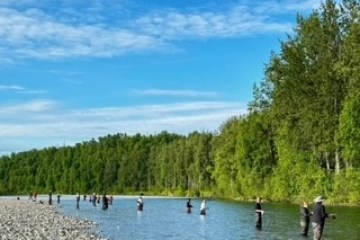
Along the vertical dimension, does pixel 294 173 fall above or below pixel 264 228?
above

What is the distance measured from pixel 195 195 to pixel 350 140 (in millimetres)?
89874

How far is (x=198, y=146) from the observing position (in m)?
184

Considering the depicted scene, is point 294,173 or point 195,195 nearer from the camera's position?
point 294,173

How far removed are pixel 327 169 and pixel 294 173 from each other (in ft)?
24.0

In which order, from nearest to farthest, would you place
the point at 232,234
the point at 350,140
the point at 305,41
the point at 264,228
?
the point at 232,234 < the point at 264,228 < the point at 350,140 < the point at 305,41

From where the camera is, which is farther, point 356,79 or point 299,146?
point 299,146

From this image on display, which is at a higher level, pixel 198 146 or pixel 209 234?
pixel 198 146

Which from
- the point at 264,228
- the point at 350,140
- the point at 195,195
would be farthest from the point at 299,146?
the point at 195,195

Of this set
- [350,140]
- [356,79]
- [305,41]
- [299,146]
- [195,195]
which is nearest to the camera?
[356,79]

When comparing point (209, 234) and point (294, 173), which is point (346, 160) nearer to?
point (294, 173)

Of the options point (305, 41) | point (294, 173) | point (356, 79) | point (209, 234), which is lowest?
point (209, 234)

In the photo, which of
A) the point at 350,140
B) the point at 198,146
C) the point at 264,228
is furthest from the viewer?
the point at 198,146

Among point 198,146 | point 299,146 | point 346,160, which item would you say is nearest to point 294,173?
point 299,146

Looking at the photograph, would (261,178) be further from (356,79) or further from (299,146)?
(356,79)
